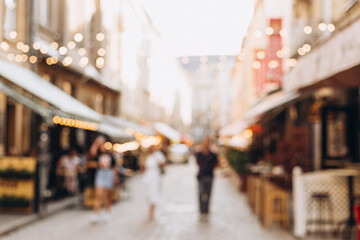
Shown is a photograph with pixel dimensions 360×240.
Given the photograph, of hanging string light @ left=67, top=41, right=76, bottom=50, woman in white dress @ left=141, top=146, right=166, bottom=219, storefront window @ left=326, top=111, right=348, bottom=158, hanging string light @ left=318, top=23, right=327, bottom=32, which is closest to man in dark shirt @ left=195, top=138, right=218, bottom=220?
woman in white dress @ left=141, top=146, right=166, bottom=219

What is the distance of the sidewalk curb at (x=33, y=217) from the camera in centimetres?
941

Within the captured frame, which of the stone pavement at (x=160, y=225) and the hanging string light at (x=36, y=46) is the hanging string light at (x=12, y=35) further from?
the stone pavement at (x=160, y=225)

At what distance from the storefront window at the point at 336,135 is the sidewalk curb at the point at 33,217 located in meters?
7.60

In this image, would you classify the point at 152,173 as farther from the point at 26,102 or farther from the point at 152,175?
the point at 26,102

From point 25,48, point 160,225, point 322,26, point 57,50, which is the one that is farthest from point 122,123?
point 160,225

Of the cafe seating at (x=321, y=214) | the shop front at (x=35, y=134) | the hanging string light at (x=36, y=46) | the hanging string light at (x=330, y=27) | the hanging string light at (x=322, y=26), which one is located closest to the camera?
the cafe seating at (x=321, y=214)

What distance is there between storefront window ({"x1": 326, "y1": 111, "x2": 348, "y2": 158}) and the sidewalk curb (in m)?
7.60

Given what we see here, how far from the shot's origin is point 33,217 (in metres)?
10.8

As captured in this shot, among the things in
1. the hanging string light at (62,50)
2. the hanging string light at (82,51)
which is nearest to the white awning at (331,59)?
the hanging string light at (62,50)

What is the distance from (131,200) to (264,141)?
10990 mm

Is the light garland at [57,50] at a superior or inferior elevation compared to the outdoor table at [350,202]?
superior

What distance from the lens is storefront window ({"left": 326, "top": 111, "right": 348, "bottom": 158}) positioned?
14008 millimetres

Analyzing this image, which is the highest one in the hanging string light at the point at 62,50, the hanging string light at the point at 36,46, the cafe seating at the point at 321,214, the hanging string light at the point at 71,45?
the hanging string light at the point at 71,45

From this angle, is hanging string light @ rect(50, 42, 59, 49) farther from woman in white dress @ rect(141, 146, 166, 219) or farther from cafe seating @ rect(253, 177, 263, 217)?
cafe seating @ rect(253, 177, 263, 217)
